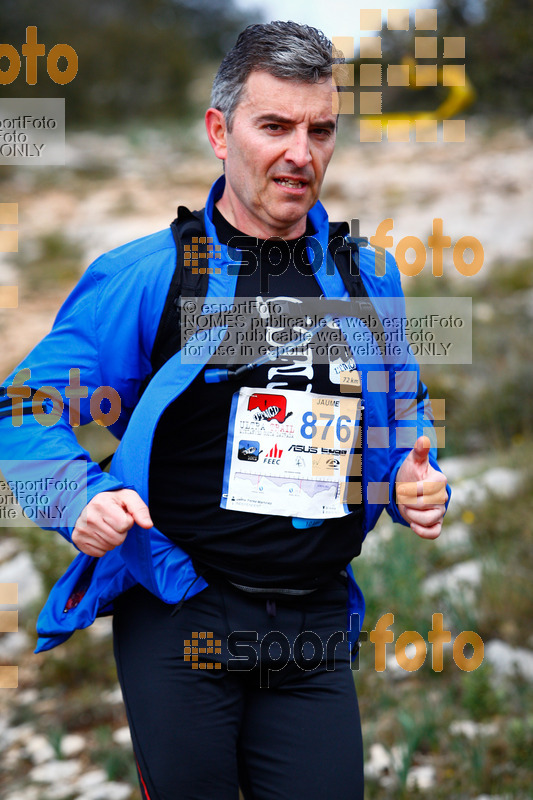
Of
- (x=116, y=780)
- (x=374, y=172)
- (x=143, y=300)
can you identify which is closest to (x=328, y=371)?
(x=143, y=300)

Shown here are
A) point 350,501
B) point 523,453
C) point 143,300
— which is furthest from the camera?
point 523,453

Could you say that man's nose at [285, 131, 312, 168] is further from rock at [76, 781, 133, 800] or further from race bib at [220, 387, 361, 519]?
rock at [76, 781, 133, 800]

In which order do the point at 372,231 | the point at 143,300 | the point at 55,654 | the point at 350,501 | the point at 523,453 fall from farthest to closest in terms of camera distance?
the point at 372,231 < the point at 523,453 < the point at 55,654 < the point at 350,501 < the point at 143,300

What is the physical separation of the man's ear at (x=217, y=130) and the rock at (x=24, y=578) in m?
3.28

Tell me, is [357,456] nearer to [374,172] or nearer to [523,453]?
[523,453]

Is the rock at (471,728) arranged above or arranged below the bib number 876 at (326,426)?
below

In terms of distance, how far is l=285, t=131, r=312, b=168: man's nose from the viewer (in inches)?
76.2

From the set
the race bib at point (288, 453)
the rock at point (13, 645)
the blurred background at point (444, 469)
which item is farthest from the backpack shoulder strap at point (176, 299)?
the rock at point (13, 645)

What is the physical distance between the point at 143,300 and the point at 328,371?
465 mm

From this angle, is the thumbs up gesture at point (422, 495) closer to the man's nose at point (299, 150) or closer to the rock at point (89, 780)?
the man's nose at point (299, 150)

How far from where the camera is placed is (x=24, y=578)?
16.2ft

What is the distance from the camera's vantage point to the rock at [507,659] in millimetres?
3553

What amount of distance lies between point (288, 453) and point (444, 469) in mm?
3695

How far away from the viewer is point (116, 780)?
3352 mm
